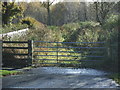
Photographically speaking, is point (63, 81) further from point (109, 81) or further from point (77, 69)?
point (77, 69)

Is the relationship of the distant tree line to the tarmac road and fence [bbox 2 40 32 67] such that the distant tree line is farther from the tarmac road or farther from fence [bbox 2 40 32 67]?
the tarmac road

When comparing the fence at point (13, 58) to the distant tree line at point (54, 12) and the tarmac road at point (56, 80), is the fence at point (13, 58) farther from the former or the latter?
the distant tree line at point (54, 12)

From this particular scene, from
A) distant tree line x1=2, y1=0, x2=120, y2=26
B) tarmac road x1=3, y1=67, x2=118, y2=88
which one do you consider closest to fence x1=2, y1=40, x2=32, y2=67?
tarmac road x1=3, y1=67, x2=118, y2=88

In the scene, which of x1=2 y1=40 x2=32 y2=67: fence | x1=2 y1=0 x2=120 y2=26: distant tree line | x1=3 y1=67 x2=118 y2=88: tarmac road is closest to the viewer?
x1=3 y1=67 x2=118 y2=88: tarmac road

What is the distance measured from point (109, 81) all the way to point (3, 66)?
5346mm

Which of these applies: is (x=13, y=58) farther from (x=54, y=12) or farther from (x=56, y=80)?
(x=54, y=12)

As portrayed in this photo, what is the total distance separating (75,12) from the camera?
45.4m

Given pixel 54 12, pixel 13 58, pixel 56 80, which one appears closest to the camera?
pixel 56 80

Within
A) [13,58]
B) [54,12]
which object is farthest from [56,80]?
[54,12]

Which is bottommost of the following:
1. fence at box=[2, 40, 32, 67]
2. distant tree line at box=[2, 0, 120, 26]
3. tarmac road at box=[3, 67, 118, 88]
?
tarmac road at box=[3, 67, 118, 88]

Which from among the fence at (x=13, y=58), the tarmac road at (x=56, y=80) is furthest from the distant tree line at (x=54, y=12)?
the tarmac road at (x=56, y=80)

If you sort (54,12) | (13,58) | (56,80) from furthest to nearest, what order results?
(54,12), (13,58), (56,80)

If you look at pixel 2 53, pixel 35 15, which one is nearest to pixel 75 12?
pixel 35 15

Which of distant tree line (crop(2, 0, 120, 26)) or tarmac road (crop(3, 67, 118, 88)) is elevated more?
distant tree line (crop(2, 0, 120, 26))
